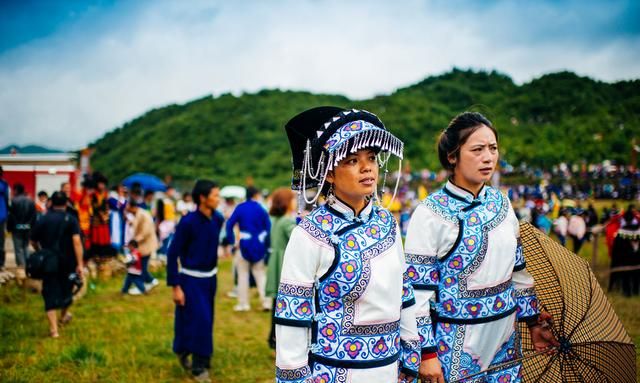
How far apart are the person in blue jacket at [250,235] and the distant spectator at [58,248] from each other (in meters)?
2.14

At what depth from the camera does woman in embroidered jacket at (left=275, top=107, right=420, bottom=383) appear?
2.05 meters

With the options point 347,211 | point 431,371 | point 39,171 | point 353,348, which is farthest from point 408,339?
point 39,171

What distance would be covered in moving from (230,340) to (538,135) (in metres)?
39.0

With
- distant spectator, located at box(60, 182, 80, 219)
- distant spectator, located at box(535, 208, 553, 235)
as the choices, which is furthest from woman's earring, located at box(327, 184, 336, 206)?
distant spectator, located at box(535, 208, 553, 235)

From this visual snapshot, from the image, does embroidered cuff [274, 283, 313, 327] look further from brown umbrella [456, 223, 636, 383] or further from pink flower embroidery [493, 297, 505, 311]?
pink flower embroidery [493, 297, 505, 311]

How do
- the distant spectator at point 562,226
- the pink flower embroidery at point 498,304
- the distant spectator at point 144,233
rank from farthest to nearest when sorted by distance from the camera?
Answer: the distant spectator at point 562,226 → the distant spectator at point 144,233 → the pink flower embroidery at point 498,304

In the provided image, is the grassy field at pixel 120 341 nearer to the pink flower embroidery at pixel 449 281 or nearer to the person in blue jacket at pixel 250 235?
the person in blue jacket at pixel 250 235

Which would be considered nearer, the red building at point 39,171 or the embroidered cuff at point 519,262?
the embroidered cuff at point 519,262

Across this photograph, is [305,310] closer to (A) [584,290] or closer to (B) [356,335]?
(B) [356,335]

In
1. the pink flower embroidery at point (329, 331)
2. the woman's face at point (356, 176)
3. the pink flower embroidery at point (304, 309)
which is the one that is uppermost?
the woman's face at point (356, 176)

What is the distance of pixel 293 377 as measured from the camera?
2.01 m

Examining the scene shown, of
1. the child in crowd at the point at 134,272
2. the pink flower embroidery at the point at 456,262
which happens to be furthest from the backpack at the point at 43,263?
the pink flower embroidery at the point at 456,262

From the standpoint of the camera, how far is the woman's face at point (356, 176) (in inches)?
85.2

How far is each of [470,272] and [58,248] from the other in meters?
5.42
